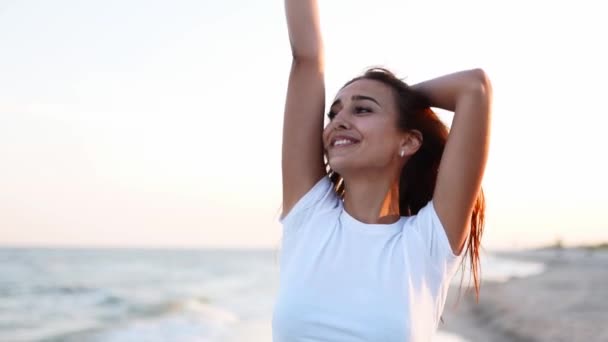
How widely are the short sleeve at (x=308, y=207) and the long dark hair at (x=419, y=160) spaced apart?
0.45ft

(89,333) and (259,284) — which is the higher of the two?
(89,333)

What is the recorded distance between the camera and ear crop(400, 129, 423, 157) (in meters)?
2.44

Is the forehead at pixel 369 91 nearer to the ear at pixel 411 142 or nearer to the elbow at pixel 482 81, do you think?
the ear at pixel 411 142

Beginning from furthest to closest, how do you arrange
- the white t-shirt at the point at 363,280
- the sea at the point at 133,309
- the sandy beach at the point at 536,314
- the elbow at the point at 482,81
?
the sea at the point at 133,309 → the sandy beach at the point at 536,314 → the elbow at the point at 482,81 → the white t-shirt at the point at 363,280

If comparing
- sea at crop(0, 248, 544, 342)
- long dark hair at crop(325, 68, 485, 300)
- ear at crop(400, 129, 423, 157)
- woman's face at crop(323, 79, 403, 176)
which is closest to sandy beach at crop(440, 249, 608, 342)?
sea at crop(0, 248, 544, 342)

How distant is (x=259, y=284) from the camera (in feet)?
92.7

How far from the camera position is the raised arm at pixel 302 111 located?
2.44m

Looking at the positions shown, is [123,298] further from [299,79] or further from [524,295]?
[299,79]

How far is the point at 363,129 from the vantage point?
2312mm

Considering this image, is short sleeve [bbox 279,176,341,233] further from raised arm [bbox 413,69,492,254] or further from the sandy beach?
the sandy beach

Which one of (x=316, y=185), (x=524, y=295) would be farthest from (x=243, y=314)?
(x=316, y=185)

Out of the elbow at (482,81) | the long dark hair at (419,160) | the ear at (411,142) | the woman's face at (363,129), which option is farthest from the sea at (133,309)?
the elbow at (482,81)

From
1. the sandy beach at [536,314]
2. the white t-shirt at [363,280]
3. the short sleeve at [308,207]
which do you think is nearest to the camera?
the white t-shirt at [363,280]

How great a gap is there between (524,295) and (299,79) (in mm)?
14057
